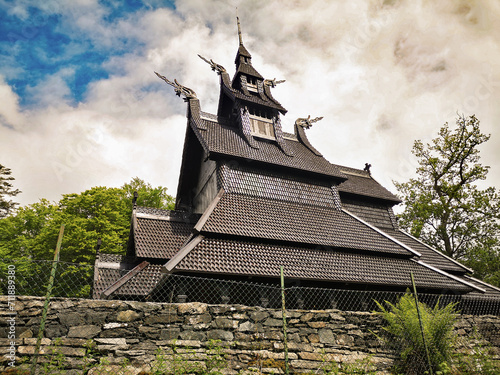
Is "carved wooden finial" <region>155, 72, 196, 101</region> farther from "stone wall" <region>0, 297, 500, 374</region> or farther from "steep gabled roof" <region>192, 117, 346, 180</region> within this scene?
"stone wall" <region>0, 297, 500, 374</region>

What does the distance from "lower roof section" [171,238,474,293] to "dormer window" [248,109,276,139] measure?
626 centimetres

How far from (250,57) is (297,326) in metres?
15.7

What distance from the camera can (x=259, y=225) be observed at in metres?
9.97

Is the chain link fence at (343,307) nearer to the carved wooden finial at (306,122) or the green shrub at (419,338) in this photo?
the green shrub at (419,338)

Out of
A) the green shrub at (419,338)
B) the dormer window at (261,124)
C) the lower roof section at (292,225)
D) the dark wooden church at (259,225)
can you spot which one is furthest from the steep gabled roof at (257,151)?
the green shrub at (419,338)

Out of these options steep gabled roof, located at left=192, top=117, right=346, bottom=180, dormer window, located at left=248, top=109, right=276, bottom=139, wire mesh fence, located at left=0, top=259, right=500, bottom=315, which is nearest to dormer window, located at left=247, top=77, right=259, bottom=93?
dormer window, located at left=248, top=109, right=276, bottom=139

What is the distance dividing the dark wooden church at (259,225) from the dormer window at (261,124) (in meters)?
0.06

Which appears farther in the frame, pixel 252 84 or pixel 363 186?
pixel 363 186

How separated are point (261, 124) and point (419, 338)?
10711mm

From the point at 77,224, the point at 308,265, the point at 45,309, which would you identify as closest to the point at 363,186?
the point at 308,265

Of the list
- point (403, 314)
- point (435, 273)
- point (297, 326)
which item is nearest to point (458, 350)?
point (403, 314)

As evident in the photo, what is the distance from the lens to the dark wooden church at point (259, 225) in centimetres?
869

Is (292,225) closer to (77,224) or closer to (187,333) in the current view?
(187,333)

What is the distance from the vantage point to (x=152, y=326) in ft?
16.8
